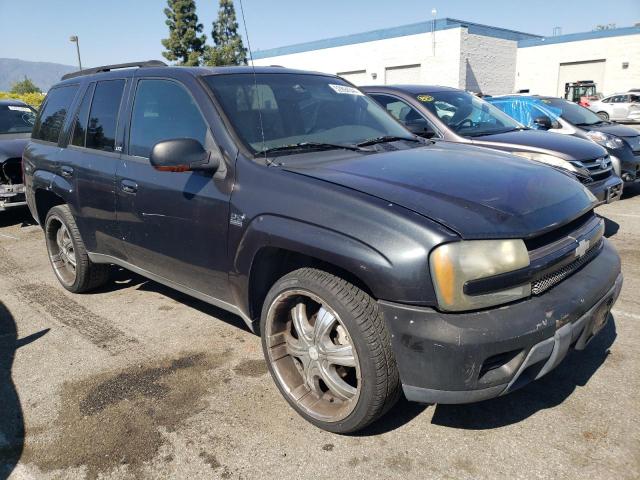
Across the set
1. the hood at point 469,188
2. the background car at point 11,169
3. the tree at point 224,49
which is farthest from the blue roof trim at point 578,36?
the hood at point 469,188

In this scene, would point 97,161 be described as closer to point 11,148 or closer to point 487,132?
point 487,132

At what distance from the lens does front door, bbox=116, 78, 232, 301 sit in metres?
3.02

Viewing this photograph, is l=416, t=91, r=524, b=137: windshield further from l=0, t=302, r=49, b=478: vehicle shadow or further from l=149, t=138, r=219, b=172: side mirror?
l=0, t=302, r=49, b=478: vehicle shadow

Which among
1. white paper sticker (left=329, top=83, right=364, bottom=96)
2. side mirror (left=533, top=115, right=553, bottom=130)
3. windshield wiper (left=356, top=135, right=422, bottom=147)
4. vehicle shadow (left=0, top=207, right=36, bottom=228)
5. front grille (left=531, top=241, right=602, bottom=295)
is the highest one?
white paper sticker (left=329, top=83, right=364, bottom=96)

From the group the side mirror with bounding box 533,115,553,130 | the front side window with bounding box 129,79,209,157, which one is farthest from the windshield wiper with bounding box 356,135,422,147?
the side mirror with bounding box 533,115,553,130

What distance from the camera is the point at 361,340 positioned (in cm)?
231

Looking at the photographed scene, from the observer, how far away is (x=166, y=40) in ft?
144

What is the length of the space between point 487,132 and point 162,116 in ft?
13.7

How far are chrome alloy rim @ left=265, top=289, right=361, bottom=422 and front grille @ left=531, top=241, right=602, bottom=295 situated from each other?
0.88 m

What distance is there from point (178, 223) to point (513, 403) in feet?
7.10

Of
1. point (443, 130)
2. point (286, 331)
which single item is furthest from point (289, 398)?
point (443, 130)

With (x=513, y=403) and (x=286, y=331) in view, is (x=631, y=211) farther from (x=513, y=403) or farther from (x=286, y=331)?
(x=286, y=331)

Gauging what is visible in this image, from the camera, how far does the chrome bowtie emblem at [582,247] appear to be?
101 inches

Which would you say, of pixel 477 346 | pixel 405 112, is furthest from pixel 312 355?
pixel 405 112
